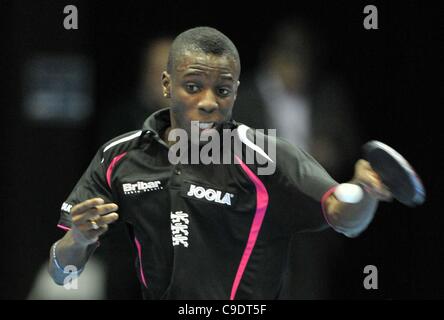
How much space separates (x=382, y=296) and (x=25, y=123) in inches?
104

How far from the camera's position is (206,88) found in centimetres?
351

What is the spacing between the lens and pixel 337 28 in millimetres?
5758

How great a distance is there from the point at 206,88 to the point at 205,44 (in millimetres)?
185

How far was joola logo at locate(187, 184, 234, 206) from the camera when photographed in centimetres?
354

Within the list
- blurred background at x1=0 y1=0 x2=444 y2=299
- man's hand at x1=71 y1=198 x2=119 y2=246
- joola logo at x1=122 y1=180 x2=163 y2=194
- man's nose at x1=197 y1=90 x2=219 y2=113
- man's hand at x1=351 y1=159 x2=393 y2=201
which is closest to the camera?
man's hand at x1=351 y1=159 x2=393 y2=201

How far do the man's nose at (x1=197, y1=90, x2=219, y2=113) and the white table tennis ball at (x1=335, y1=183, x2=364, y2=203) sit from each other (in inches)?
24.5

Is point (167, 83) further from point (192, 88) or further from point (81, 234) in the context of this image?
point (81, 234)

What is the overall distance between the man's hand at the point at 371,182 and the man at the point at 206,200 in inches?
8.3

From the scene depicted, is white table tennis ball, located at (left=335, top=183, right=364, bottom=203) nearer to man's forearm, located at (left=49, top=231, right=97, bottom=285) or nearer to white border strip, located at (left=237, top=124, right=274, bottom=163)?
white border strip, located at (left=237, top=124, right=274, bottom=163)

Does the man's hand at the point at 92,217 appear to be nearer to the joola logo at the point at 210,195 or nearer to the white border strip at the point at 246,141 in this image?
the joola logo at the point at 210,195

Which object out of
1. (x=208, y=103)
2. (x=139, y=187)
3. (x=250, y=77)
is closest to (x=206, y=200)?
(x=139, y=187)

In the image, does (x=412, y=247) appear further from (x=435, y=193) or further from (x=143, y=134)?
(x=143, y=134)

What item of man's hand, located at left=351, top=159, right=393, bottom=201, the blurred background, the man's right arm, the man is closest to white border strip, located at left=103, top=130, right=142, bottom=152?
the man

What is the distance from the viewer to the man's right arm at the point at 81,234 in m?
3.30
